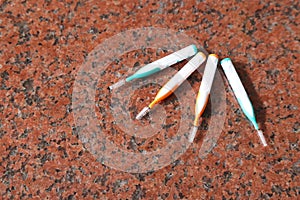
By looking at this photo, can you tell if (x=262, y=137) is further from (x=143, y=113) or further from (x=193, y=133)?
(x=143, y=113)

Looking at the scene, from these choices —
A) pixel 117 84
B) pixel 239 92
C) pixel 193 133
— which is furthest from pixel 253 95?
pixel 117 84

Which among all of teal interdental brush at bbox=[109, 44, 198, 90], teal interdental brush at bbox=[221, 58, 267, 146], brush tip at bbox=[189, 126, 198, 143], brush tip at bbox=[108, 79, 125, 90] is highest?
teal interdental brush at bbox=[109, 44, 198, 90]

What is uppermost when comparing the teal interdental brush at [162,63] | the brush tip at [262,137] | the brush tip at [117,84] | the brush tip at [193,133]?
the teal interdental brush at [162,63]

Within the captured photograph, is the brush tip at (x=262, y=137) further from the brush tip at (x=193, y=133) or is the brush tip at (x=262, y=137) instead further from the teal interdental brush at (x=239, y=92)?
the brush tip at (x=193, y=133)

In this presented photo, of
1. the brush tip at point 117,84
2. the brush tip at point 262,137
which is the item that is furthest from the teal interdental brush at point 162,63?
the brush tip at point 262,137

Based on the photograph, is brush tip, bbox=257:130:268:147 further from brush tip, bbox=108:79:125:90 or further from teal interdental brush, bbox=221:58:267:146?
brush tip, bbox=108:79:125:90

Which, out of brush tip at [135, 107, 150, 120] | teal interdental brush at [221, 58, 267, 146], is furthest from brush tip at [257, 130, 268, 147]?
brush tip at [135, 107, 150, 120]

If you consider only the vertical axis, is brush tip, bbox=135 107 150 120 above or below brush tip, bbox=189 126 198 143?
above
